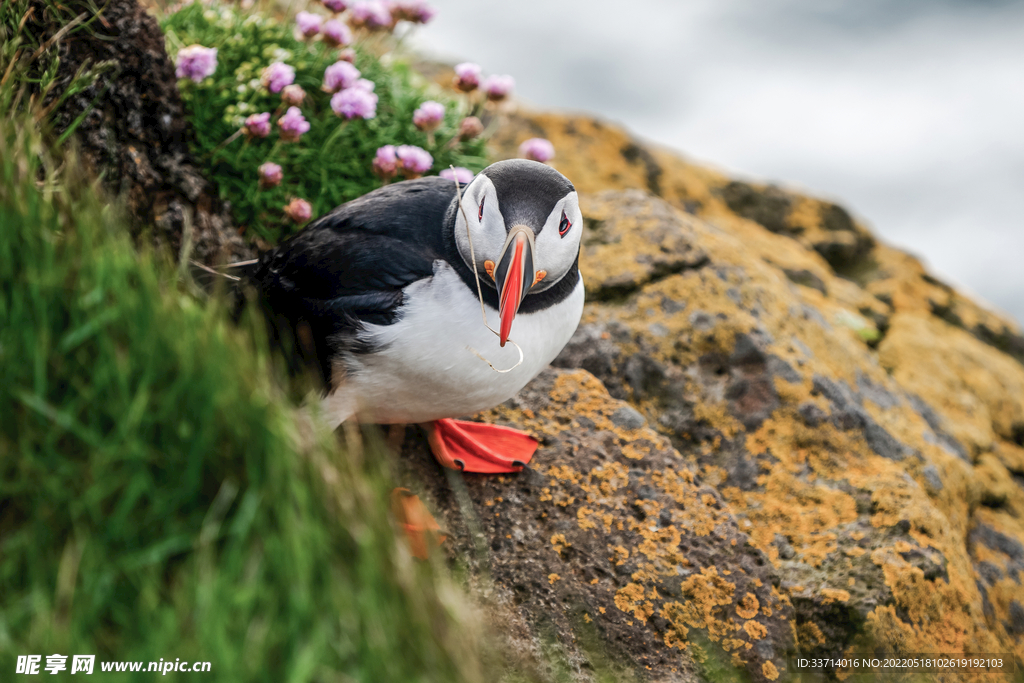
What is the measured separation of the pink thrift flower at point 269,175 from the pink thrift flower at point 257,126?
0.19 metres

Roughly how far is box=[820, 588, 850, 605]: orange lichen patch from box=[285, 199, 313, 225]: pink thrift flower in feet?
11.6

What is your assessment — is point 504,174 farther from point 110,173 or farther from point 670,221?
point 670,221

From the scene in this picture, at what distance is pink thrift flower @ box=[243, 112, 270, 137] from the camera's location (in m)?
4.24

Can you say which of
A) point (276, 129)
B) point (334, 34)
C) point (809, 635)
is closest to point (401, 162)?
point (276, 129)

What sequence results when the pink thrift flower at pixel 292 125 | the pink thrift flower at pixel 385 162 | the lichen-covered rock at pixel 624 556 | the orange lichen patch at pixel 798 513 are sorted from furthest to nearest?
the pink thrift flower at pixel 385 162, the pink thrift flower at pixel 292 125, the orange lichen patch at pixel 798 513, the lichen-covered rock at pixel 624 556

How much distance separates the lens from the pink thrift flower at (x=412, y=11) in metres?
5.60

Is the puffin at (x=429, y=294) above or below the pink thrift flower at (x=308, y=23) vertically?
below

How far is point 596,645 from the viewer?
2.84m

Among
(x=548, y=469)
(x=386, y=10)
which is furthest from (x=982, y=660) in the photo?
(x=386, y=10)

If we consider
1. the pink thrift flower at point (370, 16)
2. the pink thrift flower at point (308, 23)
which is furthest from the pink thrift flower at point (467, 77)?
the pink thrift flower at point (308, 23)

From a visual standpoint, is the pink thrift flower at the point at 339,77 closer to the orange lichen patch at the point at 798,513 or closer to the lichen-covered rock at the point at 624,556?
the lichen-covered rock at the point at 624,556

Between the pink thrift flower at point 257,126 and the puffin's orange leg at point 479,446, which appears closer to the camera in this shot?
the puffin's orange leg at point 479,446

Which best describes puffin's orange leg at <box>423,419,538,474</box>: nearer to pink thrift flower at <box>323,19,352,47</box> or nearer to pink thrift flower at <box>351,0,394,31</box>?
pink thrift flower at <box>323,19,352,47</box>

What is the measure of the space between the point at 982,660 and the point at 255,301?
3738 millimetres
